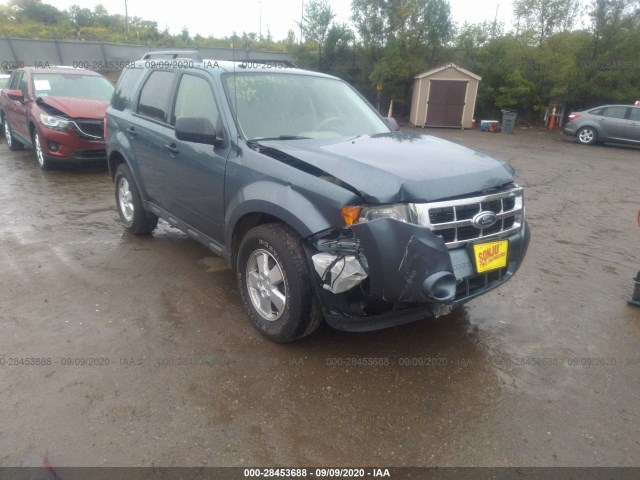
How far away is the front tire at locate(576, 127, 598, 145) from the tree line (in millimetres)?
4014

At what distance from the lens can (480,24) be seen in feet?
84.6

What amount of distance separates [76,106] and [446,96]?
17.4 meters

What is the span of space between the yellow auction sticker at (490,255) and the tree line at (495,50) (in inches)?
803

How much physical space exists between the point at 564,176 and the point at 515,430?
954cm

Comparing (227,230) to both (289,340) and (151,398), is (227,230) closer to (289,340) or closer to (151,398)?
(289,340)

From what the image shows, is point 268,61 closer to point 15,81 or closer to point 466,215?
point 466,215

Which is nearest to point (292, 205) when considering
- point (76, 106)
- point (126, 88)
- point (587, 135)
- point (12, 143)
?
point (126, 88)

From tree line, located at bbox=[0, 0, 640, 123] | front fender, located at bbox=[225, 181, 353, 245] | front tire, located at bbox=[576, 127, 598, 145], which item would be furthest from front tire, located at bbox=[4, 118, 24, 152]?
front tire, located at bbox=[576, 127, 598, 145]

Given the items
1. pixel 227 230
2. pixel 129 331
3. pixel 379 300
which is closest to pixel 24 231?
pixel 129 331

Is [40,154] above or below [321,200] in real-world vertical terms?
below

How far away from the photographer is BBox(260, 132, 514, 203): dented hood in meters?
2.83

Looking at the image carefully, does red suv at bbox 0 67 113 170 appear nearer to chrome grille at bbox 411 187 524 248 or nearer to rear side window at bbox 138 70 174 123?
rear side window at bbox 138 70 174 123

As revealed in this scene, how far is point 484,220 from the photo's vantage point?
3064 millimetres

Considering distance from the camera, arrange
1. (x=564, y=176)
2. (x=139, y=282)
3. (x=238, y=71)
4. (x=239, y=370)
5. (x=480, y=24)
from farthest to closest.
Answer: (x=480, y=24), (x=564, y=176), (x=139, y=282), (x=238, y=71), (x=239, y=370)
